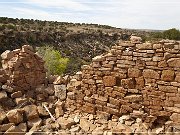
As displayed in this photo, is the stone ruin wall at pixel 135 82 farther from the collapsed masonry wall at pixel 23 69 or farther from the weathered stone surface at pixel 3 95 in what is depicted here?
the collapsed masonry wall at pixel 23 69

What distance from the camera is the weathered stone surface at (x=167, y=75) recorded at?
809 centimetres

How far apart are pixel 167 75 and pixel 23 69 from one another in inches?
228

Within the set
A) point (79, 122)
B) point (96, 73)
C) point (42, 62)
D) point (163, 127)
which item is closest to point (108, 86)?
point (96, 73)

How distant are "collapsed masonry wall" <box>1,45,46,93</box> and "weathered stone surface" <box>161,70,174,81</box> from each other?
5.50 metres

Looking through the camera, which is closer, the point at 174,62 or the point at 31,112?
the point at 174,62

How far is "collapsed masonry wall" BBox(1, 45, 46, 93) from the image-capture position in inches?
453

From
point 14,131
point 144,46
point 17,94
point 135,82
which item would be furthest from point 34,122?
point 144,46

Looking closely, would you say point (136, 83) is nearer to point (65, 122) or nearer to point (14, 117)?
point (65, 122)

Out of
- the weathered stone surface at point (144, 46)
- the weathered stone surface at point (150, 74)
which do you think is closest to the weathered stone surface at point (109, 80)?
the weathered stone surface at point (150, 74)

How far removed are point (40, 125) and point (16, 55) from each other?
145 inches

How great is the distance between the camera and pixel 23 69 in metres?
11.8

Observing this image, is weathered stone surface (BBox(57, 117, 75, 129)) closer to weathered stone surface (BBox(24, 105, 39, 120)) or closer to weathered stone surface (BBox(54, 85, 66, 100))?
weathered stone surface (BBox(24, 105, 39, 120))

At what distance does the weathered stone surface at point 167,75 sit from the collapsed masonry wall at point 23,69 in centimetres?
550

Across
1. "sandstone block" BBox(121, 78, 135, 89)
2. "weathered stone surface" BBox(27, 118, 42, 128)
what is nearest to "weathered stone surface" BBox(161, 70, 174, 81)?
"sandstone block" BBox(121, 78, 135, 89)
